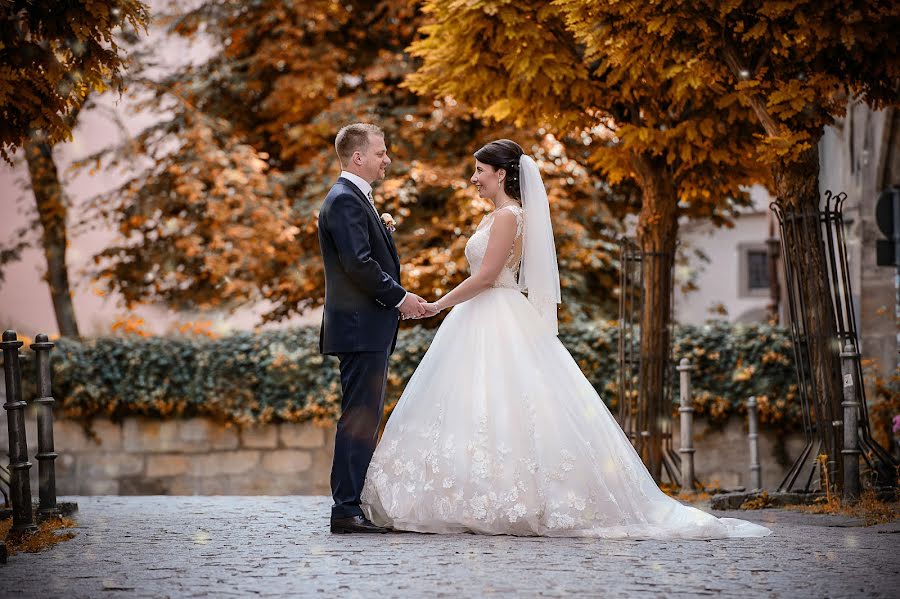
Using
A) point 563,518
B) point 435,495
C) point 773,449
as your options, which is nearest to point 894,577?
point 563,518

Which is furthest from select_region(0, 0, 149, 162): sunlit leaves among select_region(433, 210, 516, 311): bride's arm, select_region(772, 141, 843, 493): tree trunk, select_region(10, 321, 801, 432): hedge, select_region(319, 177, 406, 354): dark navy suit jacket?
select_region(10, 321, 801, 432): hedge

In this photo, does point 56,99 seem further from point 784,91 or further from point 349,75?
point 349,75

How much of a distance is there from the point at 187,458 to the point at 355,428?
796cm

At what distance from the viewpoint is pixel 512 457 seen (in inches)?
255

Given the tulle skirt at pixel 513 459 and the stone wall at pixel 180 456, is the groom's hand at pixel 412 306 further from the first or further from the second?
the stone wall at pixel 180 456

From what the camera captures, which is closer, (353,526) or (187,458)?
(353,526)

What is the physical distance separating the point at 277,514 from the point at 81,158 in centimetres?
1268

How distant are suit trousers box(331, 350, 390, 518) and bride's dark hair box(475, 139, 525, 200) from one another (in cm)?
135

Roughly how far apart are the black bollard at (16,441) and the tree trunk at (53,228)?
12.2 m

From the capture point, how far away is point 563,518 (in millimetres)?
6305

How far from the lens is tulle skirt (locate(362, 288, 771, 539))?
20.9 ft

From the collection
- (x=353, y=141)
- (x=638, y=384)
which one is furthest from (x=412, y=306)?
(x=638, y=384)

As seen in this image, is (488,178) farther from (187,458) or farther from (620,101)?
(187,458)

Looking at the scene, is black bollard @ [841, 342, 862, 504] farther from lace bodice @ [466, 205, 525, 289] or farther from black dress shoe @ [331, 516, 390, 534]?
black dress shoe @ [331, 516, 390, 534]
